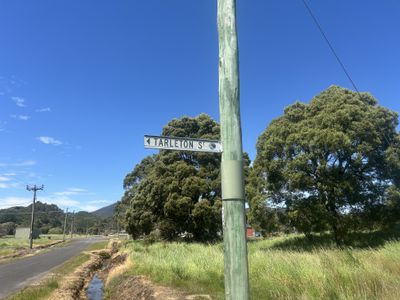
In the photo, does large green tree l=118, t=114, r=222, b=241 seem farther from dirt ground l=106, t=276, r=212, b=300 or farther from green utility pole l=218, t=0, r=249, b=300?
green utility pole l=218, t=0, r=249, b=300

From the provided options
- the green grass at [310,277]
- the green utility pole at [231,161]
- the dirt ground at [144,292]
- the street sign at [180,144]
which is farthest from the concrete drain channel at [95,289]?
the green utility pole at [231,161]

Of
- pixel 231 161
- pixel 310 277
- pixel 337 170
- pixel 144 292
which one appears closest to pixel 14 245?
pixel 337 170

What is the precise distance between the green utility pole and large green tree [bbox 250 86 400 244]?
19534mm

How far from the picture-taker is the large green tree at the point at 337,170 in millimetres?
24078

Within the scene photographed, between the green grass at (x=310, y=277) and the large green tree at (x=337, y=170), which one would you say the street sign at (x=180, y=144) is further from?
the large green tree at (x=337, y=170)

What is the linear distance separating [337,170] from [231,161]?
21.4m

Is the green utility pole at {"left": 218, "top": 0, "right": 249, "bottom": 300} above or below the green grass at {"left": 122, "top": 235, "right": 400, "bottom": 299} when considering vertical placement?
above

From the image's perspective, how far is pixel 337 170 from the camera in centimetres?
2477

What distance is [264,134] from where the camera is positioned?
29.0m

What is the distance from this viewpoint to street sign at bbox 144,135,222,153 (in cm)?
497

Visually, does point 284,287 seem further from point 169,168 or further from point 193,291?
point 169,168

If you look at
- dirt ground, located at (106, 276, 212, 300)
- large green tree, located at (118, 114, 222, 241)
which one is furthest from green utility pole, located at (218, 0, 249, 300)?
large green tree, located at (118, 114, 222, 241)

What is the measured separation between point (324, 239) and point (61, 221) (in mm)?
183487

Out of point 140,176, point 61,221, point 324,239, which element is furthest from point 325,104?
point 61,221
